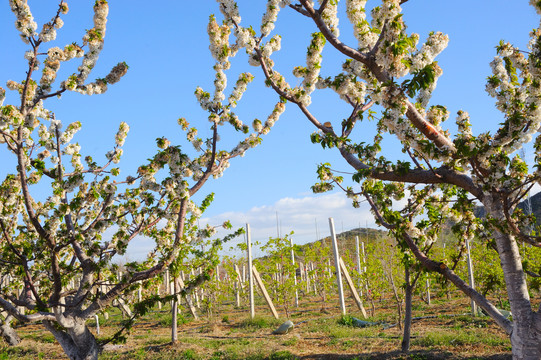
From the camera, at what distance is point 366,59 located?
12.8 feet

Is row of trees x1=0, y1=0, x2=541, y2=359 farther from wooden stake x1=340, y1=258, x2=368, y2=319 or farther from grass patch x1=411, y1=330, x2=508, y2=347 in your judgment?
wooden stake x1=340, y1=258, x2=368, y2=319

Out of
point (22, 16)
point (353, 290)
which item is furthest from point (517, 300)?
point (353, 290)

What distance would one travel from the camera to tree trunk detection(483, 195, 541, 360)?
379 centimetres

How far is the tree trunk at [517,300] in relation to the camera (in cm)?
379

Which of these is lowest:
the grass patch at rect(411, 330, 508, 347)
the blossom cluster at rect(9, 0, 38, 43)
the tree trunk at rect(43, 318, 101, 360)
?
the grass patch at rect(411, 330, 508, 347)

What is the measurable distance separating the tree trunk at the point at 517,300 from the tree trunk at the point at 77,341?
202 inches

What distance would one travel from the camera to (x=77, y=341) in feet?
17.6

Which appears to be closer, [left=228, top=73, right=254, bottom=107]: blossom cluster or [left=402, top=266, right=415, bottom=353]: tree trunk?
[left=228, top=73, right=254, bottom=107]: blossom cluster

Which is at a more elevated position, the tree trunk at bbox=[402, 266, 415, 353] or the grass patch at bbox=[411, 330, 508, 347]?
the tree trunk at bbox=[402, 266, 415, 353]

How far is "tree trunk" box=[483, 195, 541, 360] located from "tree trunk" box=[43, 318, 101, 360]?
5129mm

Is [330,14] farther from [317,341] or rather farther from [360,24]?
[317,341]

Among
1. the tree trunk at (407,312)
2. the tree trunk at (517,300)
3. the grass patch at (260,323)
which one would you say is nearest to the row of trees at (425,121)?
the tree trunk at (517,300)

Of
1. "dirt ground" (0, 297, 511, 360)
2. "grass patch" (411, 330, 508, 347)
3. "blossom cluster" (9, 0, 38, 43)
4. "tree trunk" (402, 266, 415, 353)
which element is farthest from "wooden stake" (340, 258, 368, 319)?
"blossom cluster" (9, 0, 38, 43)

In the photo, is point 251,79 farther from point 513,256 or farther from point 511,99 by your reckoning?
point 513,256
